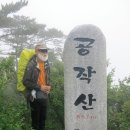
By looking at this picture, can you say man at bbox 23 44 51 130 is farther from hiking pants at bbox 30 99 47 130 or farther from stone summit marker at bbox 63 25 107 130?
stone summit marker at bbox 63 25 107 130

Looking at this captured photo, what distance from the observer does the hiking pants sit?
7984 millimetres

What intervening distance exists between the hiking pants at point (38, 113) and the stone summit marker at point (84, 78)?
0.42 m

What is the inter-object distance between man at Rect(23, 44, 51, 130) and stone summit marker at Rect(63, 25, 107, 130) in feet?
1.25

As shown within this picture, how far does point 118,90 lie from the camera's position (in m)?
9.82

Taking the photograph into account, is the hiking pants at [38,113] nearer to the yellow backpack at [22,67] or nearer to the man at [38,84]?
the man at [38,84]

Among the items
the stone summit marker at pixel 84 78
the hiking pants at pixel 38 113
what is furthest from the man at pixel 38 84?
the stone summit marker at pixel 84 78

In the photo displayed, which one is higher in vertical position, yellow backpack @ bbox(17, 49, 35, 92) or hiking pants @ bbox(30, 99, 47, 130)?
yellow backpack @ bbox(17, 49, 35, 92)

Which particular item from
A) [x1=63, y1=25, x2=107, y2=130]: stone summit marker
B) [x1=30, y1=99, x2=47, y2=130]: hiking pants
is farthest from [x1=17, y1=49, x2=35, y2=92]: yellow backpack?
[x1=63, y1=25, x2=107, y2=130]: stone summit marker

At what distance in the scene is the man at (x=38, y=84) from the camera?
7855 millimetres

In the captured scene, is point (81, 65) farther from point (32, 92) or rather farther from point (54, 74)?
point (54, 74)

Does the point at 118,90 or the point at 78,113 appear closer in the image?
the point at 78,113

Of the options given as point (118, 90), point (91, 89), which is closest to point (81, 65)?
point (91, 89)

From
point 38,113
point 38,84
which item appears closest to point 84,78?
point 38,84

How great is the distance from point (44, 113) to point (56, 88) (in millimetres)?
1329
